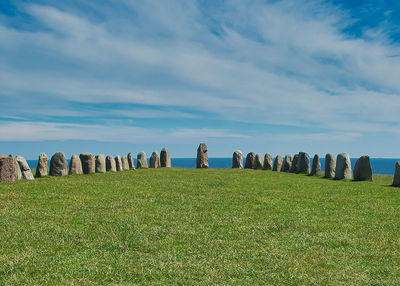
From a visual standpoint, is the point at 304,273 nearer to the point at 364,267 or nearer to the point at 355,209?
the point at 364,267

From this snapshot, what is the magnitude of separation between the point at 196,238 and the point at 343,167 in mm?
20801

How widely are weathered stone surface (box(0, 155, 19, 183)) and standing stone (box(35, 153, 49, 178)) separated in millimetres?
3884

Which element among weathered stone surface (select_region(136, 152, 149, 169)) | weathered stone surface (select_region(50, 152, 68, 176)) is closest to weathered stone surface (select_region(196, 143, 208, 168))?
weathered stone surface (select_region(136, 152, 149, 169))

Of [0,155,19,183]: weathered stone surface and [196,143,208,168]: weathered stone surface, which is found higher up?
[196,143,208,168]: weathered stone surface

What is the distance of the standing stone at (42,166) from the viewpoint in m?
27.7

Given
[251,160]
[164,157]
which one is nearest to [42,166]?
[164,157]

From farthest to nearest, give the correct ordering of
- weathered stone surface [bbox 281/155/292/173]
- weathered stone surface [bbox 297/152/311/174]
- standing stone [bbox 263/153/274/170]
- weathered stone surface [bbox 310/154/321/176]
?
standing stone [bbox 263/153/274/170] → weathered stone surface [bbox 281/155/292/173] → weathered stone surface [bbox 297/152/311/174] → weathered stone surface [bbox 310/154/321/176]

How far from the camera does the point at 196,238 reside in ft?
36.6

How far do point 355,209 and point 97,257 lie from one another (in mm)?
11104

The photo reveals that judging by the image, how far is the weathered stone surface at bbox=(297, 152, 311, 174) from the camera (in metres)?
35.0

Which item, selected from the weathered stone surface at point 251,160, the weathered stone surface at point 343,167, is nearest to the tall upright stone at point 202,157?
the weathered stone surface at point 251,160

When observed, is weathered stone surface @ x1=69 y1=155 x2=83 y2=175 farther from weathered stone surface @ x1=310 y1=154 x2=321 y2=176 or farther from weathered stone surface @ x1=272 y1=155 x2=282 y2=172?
weathered stone surface @ x1=310 y1=154 x2=321 y2=176

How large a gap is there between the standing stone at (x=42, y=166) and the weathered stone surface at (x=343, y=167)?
70.8ft

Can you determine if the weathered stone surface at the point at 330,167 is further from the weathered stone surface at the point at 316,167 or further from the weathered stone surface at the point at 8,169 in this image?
the weathered stone surface at the point at 8,169
